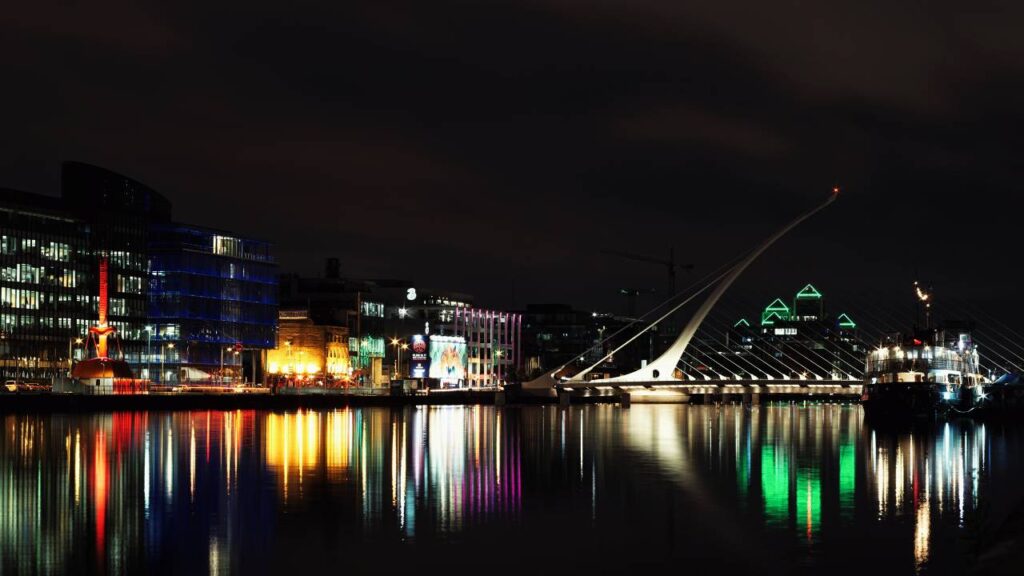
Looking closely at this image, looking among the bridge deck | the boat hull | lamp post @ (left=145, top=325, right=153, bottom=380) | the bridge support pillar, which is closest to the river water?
the boat hull

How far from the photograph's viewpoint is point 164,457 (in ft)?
168

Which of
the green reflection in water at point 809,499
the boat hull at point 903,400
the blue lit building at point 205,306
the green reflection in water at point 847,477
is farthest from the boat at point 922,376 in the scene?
the blue lit building at point 205,306

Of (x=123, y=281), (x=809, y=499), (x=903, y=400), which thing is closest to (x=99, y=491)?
(x=809, y=499)

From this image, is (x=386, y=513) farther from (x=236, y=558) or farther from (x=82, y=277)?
(x=82, y=277)

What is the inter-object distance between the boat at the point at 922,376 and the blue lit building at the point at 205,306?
243 feet

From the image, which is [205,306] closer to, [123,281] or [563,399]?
[123,281]

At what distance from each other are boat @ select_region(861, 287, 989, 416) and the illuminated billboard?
69485 millimetres

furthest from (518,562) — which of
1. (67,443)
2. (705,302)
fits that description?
(705,302)

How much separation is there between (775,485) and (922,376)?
70.0 meters

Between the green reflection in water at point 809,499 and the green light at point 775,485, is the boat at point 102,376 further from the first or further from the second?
the green reflection in water at point 809,499

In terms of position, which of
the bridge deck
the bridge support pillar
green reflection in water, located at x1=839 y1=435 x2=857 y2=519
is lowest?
the bridge support pillar

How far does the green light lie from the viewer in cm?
3448

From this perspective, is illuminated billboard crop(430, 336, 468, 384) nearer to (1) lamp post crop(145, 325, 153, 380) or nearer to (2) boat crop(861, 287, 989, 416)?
(1) lamp post crop(145, 325, 153, 380)

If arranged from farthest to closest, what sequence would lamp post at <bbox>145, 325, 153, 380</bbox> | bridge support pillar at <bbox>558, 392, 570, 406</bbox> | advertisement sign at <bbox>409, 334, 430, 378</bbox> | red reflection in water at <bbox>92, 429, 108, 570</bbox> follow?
advertisement sign at <bbox>409, 334, 430, 378</bbox>, bridge support pillar at <bbox>558, 392, 570, 406</bbox>, lamp post at <bbox>145, 325, 153, 380</bbox>, red reflection in water at <bbox>92, 429, 108, 570</bbox>
